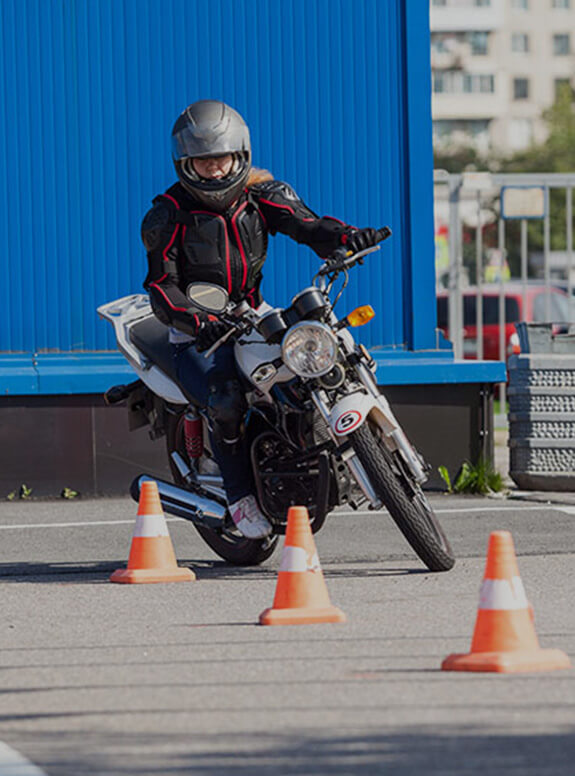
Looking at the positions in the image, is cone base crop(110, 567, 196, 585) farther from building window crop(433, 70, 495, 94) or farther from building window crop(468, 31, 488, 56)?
building window crop(468, 31, 488, 56)

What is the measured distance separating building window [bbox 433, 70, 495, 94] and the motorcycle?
317ft

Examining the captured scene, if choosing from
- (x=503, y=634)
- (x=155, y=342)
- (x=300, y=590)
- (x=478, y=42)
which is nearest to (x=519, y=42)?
(x=478, y=42)

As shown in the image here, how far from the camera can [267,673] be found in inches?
211

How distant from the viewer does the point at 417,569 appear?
754 cm

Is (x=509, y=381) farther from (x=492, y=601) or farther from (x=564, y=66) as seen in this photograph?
(x=564, y=66)

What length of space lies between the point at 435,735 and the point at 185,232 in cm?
374

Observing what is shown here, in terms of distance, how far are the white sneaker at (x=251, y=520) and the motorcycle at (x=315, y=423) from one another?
0.04m

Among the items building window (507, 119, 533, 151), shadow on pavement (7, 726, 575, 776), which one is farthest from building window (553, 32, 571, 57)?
shadow on pavement (7, 726, 575, 776)

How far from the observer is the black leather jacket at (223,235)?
7.63 metres

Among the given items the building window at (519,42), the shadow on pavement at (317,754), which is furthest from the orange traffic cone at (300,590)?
the building window at (519,42)

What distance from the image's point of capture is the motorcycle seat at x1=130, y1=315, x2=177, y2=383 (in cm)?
787

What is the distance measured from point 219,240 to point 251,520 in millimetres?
1298

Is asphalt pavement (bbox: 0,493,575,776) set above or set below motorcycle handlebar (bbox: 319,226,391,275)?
below

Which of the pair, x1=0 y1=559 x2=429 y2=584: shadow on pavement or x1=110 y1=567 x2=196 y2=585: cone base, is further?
x1=0 y1=559 x2=429 y2=584: shadow on pavement
